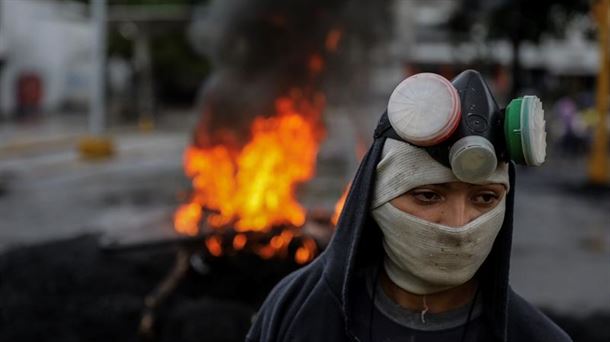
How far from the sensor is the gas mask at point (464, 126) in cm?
149

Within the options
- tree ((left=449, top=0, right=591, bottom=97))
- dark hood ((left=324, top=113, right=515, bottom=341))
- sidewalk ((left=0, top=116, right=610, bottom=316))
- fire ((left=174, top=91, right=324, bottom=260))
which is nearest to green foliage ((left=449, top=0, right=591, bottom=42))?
tree ((left=449, top=0, right=591, bottom=97))

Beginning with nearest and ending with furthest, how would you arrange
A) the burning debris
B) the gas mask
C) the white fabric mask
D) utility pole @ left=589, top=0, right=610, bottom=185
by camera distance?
1. the gas mask
2. the white fabric mask
3. the burning debris
4. utility pole @ left=589, top=0, right=610, bottom=185

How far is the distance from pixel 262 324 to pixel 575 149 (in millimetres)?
14850

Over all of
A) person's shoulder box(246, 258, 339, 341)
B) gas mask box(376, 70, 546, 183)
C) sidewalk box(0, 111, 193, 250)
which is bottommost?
sidewalk box(0, 111, 193, 250)

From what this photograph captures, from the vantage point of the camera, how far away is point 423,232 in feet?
5.31

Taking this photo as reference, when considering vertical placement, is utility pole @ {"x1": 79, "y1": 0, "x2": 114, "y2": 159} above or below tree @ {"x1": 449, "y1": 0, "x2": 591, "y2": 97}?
below

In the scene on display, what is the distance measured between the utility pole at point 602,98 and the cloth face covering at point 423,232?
9.94m

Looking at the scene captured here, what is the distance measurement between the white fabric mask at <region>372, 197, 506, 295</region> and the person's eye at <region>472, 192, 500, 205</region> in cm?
2

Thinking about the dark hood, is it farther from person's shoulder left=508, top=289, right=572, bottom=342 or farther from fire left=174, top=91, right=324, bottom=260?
fire left=174, top=91, right=324, bottom=260

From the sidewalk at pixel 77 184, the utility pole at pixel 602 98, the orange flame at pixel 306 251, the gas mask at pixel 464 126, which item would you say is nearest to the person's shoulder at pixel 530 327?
A: the gas mask at pixel 464 126

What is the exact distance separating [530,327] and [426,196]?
1.40 ft

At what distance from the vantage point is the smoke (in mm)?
6758

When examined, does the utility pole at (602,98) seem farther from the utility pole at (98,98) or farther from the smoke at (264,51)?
the utility pole at (98,98)

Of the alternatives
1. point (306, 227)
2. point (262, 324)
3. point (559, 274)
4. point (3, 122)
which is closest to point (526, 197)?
point (559, 274)
